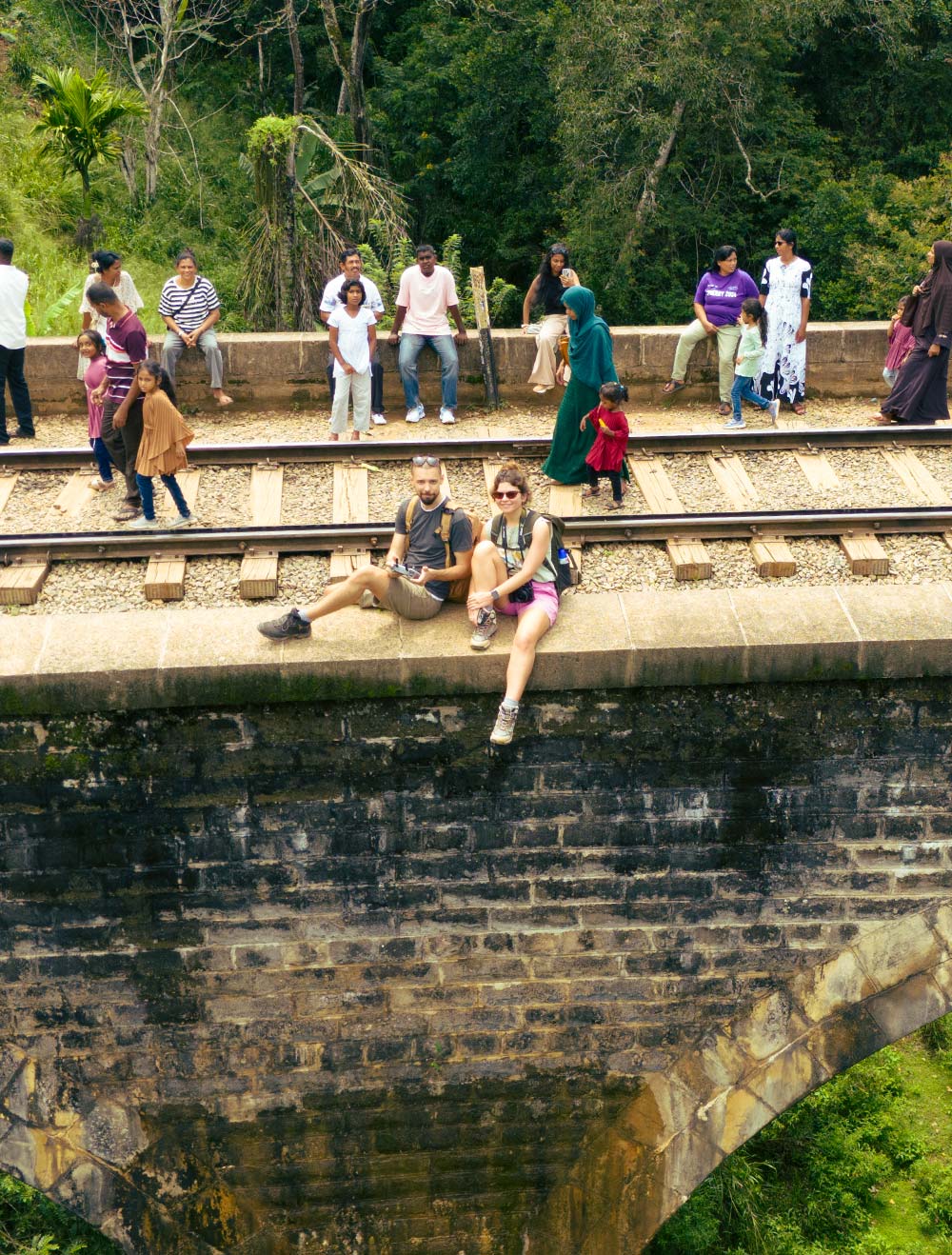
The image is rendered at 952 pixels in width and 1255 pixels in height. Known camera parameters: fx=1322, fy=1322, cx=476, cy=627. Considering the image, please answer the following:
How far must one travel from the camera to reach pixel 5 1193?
1084cm

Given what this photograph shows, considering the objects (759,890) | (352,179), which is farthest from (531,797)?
(352,179)

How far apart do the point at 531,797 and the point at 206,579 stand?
6.92ft

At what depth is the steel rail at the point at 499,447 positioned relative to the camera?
8.63 metres

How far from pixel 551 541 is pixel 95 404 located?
11.0ft

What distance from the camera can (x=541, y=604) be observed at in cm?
639

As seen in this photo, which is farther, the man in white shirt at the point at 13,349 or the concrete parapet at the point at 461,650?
the man in white shirt at the point at 13,349

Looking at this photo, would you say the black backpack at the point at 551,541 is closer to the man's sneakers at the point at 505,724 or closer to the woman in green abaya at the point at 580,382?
the man's sneakers at the point at 505,724

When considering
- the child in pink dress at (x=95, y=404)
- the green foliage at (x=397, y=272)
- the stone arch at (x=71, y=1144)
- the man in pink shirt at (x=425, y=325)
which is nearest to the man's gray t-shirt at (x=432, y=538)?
the child in pink dress at (x=95, y=404)

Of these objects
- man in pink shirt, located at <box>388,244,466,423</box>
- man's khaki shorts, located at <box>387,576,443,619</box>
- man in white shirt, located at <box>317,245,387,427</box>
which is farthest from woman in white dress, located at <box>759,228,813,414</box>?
man's khaki shorts, located at <box>387,576,443,619</box>

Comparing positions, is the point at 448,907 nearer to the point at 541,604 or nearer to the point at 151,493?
the point at 541,604

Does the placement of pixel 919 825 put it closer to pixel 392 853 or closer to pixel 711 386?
pixel 392 853

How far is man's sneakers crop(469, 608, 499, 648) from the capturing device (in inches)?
247

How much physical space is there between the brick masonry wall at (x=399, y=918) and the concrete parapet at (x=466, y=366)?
442cm

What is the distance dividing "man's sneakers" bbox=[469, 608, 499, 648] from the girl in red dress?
215 cm
